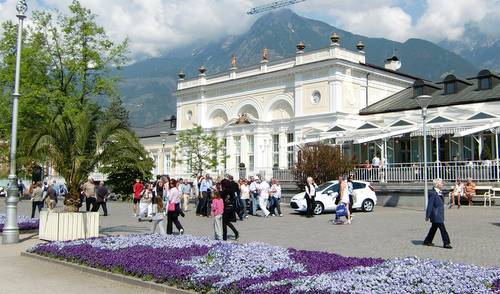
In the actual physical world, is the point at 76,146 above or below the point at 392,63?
below

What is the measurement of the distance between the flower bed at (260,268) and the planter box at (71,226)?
2.13m

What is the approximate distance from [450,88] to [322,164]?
14.6 meters

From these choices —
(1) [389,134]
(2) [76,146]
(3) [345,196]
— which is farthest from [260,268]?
(1) [389,134]

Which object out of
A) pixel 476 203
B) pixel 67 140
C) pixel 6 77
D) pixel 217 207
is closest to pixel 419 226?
pixel 217 207

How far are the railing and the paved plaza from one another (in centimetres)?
328

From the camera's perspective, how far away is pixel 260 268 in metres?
9.30

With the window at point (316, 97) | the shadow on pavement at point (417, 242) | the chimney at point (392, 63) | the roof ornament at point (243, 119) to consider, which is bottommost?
the shadow on pavement at point (417, 242)

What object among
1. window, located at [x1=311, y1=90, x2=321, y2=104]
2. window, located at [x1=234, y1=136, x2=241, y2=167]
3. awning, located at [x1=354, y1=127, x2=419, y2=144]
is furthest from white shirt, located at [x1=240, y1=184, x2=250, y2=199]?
window, located at [x1=234, y1=136, x2=241, y2=167]

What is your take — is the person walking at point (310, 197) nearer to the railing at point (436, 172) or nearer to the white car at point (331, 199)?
the white car at point (331, 199)

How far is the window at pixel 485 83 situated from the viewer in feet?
121

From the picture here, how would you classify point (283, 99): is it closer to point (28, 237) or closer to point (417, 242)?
point (28, 237)

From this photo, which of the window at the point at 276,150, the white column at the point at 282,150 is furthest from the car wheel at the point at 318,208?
the window at the point at 276,150

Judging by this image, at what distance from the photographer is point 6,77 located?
38.1 m

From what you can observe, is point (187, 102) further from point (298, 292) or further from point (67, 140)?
Result: point (298, 292)
